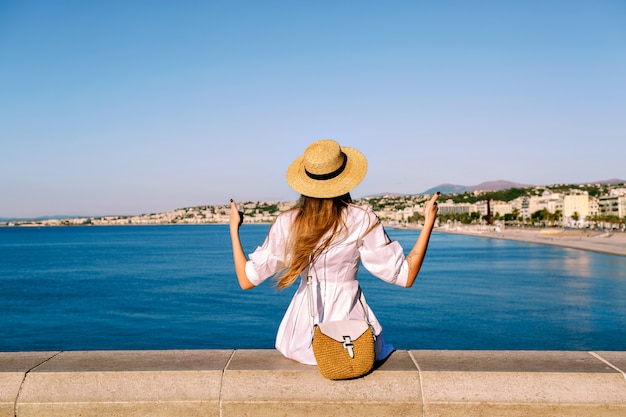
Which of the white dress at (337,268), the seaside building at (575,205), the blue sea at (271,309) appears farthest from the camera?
the seaside building at (575,205)

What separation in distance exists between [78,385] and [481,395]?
2.12 m

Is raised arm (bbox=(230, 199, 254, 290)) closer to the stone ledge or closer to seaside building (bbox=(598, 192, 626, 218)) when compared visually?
the stone ledge

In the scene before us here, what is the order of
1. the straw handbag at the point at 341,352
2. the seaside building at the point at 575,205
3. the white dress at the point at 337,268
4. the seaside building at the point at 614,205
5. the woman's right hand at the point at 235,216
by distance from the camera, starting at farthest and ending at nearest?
the seaside building at the point at 575,205, the seaside building at the point at 614,205, the woman's right hand at the point at 235,216, the white dress at the point at 337,268, the straw handbag at the point at 341,352

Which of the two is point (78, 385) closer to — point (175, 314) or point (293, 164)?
point (293, 164)

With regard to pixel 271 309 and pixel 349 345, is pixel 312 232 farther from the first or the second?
pixel 271 309

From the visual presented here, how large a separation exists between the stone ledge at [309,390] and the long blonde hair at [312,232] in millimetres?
558

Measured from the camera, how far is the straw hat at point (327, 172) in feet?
10.9

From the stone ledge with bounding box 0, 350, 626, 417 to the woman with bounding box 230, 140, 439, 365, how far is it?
0.30 meters

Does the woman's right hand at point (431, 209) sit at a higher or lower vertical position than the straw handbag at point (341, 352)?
higher

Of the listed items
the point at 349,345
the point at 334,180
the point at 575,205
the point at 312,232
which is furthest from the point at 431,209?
the point at 575,205

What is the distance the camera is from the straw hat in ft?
10.9

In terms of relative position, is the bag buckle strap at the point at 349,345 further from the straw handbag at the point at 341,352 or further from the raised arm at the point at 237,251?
the raised arm at the point at 237,251

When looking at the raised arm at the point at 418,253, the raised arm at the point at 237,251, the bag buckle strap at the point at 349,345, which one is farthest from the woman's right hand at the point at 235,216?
the raised arm at the point at 418,253

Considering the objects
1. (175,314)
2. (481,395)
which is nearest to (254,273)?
(481,395)
